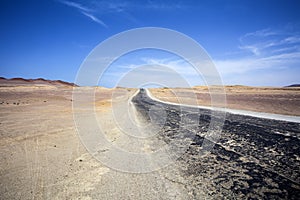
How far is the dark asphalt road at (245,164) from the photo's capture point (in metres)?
3.49

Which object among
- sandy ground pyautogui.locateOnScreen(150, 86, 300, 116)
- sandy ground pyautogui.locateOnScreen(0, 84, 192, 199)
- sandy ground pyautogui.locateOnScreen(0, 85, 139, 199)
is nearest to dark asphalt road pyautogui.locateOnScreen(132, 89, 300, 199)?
sandy ground pyautogui.locateOnScreen(0, 84, 192, 199)

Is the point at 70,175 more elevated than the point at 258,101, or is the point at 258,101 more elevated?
the point at 258,101

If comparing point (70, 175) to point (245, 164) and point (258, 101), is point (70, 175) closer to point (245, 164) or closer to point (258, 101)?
point (245, 164)

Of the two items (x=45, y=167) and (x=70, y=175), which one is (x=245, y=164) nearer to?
(x=70, y=175)

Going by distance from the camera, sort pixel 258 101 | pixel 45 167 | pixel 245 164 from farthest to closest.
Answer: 1. pixel 258 101
2. pixel 245 164
3. pixel 45 167

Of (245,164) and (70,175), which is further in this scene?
(245,164)

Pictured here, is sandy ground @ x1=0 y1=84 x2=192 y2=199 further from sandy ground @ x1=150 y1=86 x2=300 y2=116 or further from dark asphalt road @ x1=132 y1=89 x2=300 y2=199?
sandy ground @ x1=150 y1=86 x2=300 y2=116

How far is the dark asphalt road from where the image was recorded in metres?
3.49

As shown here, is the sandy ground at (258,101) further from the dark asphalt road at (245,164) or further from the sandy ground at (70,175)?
the sandy ground at (70,175)

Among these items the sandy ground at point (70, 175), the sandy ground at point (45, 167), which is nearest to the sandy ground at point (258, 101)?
the sandy ground at point (70, 175)

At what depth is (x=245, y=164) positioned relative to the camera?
4.65 m

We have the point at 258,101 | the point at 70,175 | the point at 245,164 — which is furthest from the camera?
the point at 258,101

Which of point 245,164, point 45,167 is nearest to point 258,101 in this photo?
point 245,164

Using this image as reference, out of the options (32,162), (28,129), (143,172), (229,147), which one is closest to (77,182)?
(143,172)
